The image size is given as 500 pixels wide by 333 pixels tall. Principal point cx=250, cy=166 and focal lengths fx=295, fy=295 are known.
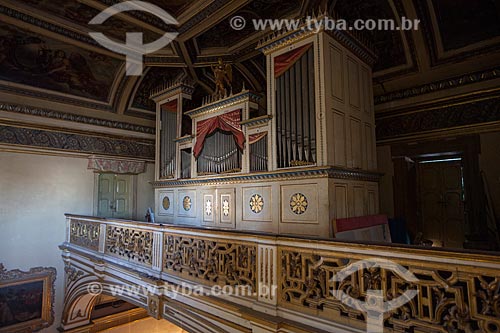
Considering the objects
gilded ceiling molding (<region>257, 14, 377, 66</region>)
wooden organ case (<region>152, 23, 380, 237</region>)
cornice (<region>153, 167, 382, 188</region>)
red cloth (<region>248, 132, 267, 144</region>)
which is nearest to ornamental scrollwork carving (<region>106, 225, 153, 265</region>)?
wooden organ case (<region>152, 23, 380, 237</region>)

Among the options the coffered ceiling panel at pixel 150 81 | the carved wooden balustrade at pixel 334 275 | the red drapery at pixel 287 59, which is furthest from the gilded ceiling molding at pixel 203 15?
the carved wooden balustrade at pixel 334 275

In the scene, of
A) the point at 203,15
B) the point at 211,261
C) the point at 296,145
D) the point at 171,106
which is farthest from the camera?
the point at 171,106

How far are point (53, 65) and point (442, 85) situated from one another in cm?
745

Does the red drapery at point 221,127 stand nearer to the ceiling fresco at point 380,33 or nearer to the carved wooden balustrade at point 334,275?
the carved wooden balustrade at point 334,275

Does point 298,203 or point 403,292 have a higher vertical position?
point 298,203

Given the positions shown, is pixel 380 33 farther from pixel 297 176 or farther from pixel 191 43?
pixel 191 43

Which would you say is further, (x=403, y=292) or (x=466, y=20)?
(x=466, y=20)

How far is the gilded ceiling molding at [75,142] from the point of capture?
19.7 feet

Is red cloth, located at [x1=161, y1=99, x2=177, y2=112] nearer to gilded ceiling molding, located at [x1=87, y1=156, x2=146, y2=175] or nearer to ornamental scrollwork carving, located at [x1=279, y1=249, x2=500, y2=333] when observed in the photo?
gilded ceiling molding, located at [x1=87, y1=156, x2=146, y2=175]

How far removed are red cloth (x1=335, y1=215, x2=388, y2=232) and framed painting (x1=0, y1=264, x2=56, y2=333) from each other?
6239 millimetres

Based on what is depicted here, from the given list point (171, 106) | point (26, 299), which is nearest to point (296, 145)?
point (171, 106)

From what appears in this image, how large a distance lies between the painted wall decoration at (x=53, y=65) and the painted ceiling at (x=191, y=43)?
16 millimetres

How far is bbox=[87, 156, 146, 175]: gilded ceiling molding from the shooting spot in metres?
6.93

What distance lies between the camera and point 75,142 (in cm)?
675
